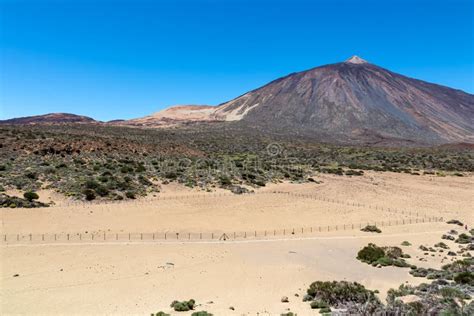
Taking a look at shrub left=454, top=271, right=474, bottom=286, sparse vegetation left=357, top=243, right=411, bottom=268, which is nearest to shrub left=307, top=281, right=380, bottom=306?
shrub left=454, top=271, right=474, bottom=286

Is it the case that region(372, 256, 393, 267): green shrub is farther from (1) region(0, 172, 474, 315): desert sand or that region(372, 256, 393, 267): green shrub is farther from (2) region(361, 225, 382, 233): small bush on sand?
(2) region(361, 225, 382, 233): small bush on sand

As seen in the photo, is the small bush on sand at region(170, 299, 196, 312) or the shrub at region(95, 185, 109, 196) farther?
the shrub at region(95, 185, 109, 196)

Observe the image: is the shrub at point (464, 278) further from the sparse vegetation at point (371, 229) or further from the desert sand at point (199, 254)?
the sparse vegetation at point (371, 229)

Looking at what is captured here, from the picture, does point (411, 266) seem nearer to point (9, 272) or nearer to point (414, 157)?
point (9, 272)

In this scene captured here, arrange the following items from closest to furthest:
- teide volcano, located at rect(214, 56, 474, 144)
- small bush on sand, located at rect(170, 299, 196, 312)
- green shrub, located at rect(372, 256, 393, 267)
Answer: small bush on sand, located at rect(170, 299, 196, 312), green shrub, located at rect(372, 256, 393, 267), teide volcano, located at rect(214, 56, 474, 144)

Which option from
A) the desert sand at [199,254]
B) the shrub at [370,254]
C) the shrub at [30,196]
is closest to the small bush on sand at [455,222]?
the desert sand at [199,254]

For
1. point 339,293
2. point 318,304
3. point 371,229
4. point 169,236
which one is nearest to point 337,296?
point 339,293
